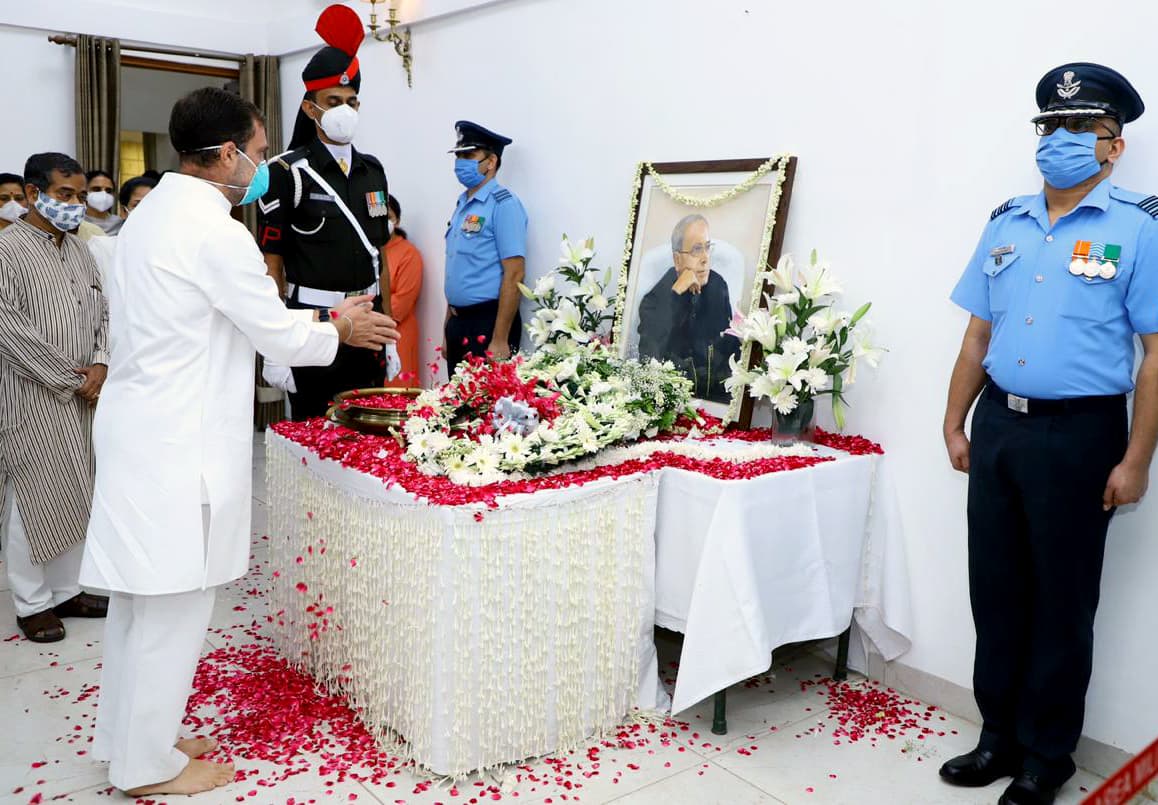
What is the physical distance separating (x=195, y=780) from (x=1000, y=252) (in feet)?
8.36

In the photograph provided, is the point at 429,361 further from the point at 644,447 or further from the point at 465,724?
the point at 465,724

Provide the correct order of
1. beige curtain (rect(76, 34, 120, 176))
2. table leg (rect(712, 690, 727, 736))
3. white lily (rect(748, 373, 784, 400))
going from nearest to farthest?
table leg (rect(712, 690, 727, 736)) → white lily (rect(748, 373, 784, 400)) → beige curtain (rect(76, 34, 120, 176))

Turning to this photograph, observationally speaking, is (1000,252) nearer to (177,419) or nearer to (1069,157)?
(1069,157)

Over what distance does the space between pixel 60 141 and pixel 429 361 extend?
9.90ft

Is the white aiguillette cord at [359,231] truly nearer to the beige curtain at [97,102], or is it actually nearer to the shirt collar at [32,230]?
the shirt collar at [32,230]

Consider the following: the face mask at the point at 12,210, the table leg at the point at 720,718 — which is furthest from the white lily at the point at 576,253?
the face mask at the point at 12,210

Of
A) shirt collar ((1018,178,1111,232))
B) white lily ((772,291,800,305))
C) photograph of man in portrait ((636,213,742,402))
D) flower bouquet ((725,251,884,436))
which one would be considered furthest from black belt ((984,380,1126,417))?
photograph of man in portrait ((636,213,742,402))

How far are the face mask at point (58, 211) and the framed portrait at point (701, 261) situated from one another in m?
2.07

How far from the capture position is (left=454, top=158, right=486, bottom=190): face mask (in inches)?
183

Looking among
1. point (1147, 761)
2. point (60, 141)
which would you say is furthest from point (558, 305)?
point (60, 141)

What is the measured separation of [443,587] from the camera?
2570 millimetres

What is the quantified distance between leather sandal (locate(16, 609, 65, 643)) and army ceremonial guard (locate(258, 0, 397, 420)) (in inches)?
45.4

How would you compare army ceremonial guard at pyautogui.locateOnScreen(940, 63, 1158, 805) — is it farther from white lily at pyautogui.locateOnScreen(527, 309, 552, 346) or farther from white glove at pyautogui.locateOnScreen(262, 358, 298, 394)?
white glove at pyautogui.locateOnScreen(262, 358, 298, 394)

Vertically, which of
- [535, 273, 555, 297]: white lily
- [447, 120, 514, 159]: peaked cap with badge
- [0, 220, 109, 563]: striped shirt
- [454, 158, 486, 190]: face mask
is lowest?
[0, 220, 109, 563]: striped shirt
